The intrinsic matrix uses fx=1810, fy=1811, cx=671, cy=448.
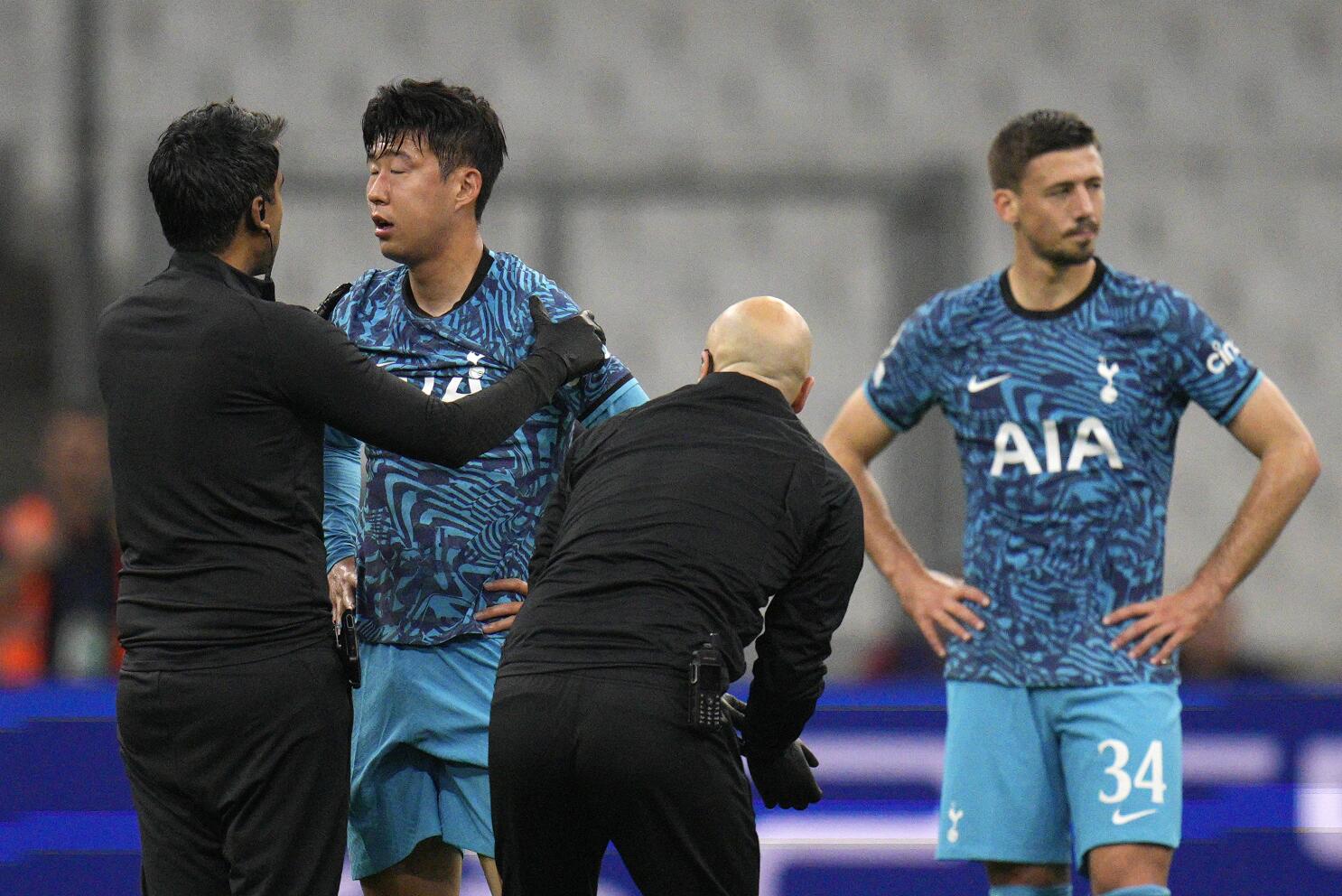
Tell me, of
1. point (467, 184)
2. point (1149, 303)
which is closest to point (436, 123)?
point (467, 184)

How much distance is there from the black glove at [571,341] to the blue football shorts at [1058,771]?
3.77 ft

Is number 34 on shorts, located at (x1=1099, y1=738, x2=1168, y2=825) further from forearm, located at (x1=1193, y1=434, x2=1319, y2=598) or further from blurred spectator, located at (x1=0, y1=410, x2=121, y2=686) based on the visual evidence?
blurred spectator, located at (x1=0, y1=410, x2=121, y2=686)

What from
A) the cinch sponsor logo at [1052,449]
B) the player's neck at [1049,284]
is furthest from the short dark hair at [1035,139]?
the cinch sponsor logo at [1052,449]

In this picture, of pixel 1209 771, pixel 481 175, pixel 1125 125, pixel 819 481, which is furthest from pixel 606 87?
pixel 819 481

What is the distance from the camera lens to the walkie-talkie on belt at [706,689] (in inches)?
105

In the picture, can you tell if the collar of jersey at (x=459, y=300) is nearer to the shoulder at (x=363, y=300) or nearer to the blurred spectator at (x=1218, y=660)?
the shoulder at (x=363, y=300)

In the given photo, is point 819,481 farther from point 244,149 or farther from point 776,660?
point 244,149

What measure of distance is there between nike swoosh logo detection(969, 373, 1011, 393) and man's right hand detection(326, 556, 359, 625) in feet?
4.49

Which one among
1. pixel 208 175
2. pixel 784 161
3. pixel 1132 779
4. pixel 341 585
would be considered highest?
pixel 784 161

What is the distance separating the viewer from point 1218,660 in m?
6.40

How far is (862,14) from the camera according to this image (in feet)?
28.7

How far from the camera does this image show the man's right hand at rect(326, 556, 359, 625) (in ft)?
10.5

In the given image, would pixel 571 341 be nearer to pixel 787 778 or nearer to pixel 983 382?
pixel 787 778

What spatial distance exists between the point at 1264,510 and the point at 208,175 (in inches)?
86.3
